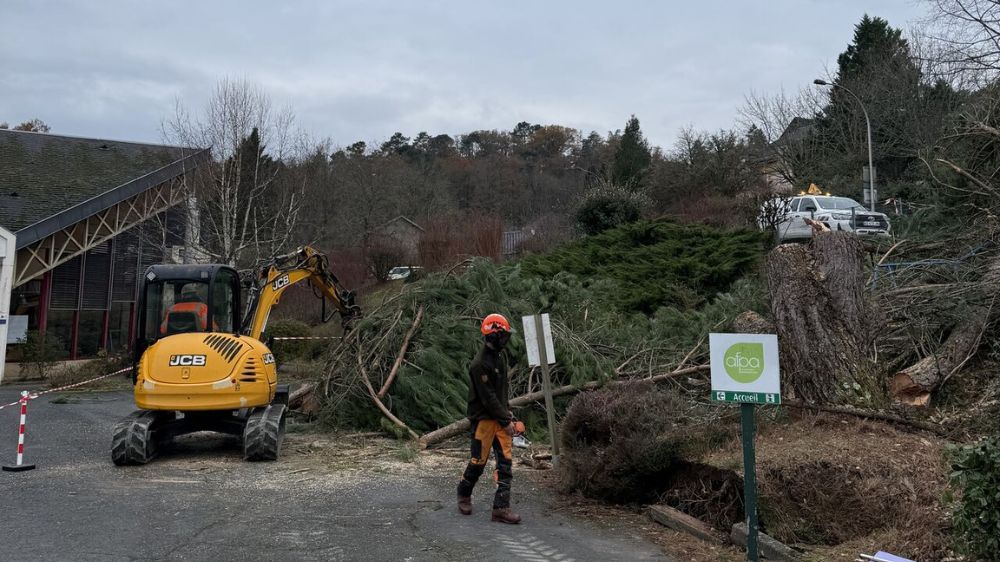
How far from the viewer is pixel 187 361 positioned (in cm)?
1045

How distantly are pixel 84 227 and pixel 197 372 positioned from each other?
63.5 ft

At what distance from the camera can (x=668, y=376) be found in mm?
12320

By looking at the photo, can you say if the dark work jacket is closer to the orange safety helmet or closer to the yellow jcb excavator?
the orange safety helmet

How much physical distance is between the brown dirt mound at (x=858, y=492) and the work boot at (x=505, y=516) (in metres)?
1.99

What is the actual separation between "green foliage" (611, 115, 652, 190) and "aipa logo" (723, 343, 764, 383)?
35888mm

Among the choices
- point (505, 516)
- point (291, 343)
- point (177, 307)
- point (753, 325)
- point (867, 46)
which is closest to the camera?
point (505, 516)

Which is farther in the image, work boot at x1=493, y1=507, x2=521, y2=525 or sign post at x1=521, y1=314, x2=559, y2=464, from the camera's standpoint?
sign post at x1=521, y1=314, x2=559, y2=464

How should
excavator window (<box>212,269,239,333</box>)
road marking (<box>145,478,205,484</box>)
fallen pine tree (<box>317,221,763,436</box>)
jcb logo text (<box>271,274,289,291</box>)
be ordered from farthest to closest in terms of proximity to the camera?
jcb logo text (<box>271,274,289,291</box>)
fallen pine tree (<box>317,221,763,436</box>)
excavator window (<box>212,269,239,333</box>)
road marking (<box>145,478,205,484</box>)

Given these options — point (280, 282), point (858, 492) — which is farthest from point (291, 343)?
point (858, 492)

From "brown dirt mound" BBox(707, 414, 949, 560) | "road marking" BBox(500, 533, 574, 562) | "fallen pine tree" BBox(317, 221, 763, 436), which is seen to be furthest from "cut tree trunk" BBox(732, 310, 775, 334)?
"road marking" BBox(500, 533, 574, 562)

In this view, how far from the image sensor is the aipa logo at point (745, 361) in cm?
598

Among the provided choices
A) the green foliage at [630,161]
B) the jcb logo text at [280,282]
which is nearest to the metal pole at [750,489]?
the jcb logo text at [280,282]

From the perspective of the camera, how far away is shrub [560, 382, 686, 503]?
777 centimetres

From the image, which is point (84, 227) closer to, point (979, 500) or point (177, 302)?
point (177, 302)
